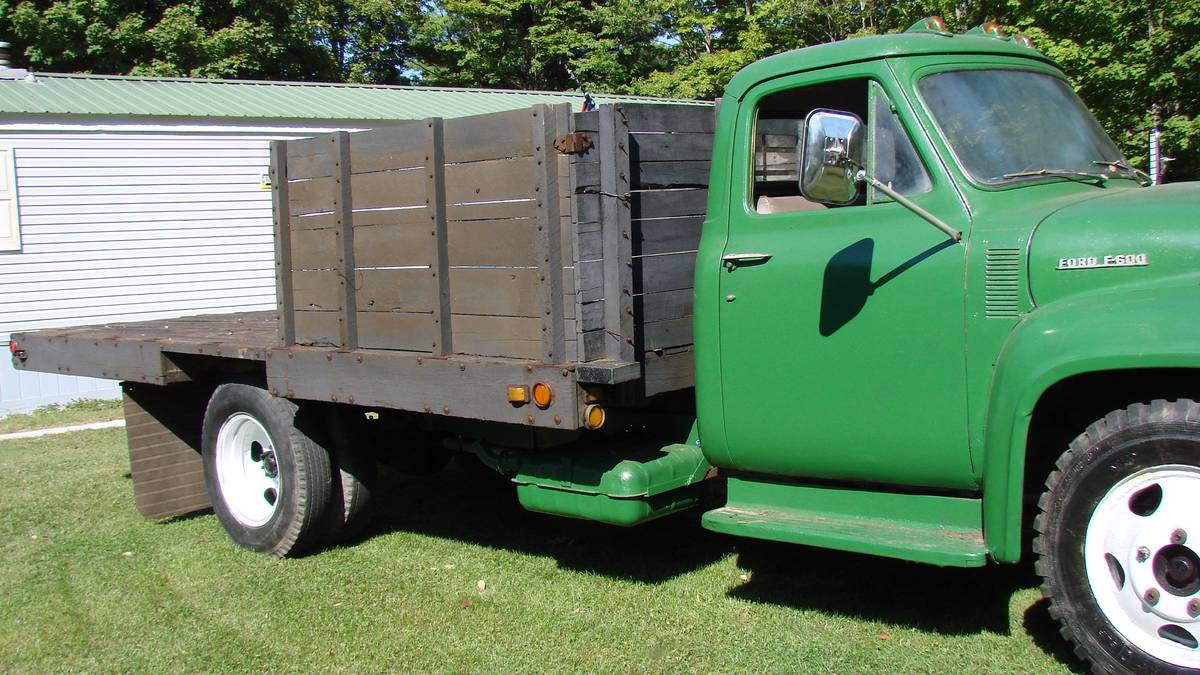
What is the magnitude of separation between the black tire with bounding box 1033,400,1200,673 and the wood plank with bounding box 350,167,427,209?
2.90 meters

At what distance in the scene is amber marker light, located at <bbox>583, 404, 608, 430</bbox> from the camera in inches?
175

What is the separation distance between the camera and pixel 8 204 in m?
13.1

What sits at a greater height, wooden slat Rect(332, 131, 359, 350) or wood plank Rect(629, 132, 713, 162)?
wood plank Rect(629, 132, 713, 162)

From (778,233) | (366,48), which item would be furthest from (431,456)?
(366,48)

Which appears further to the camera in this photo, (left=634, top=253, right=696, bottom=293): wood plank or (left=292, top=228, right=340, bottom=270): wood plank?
(left=292, top=228, right=340, bottom=270): wood plank

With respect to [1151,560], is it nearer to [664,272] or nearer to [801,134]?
[801,134]

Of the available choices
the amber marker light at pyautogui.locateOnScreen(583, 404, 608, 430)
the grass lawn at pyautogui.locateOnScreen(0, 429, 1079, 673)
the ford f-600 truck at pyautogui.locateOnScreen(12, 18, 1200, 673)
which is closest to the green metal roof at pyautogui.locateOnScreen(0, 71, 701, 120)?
the grass lawn at pyautogui.locateOnScreen(0, 429, 1079, 673)

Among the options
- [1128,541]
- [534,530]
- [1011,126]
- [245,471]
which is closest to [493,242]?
[1011,126]

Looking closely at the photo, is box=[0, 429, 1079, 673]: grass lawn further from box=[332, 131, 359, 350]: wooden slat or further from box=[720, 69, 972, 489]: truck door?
box=[332, 131, 359, 350]: wooden slat

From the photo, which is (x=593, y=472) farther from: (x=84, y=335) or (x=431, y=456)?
(x=84, y=335)

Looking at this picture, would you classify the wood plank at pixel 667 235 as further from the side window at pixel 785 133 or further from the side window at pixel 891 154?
the side window at pixel 891 154

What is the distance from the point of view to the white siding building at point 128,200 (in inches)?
520

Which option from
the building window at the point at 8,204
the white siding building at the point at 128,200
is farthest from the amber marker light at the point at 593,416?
the building window at the point at 8,204

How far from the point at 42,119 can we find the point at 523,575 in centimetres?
1063
